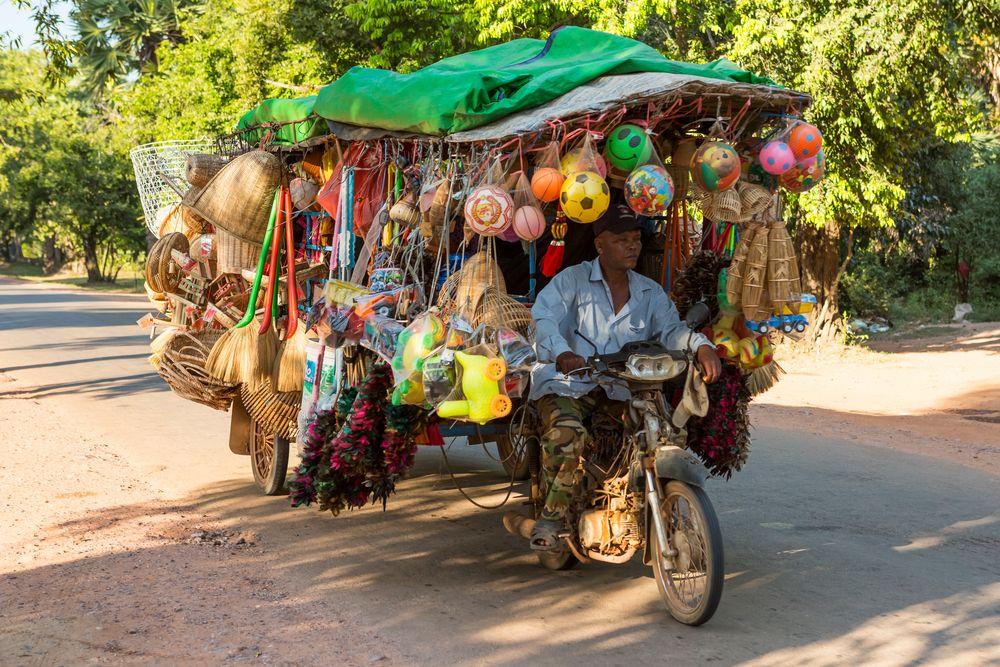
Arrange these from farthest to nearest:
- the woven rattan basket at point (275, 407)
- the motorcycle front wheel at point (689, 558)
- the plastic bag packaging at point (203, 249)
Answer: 1. the plastic bag packaging at point (203, 249)
2. the woven rattan basket at point (275, 407)
3. the motorcycle front wheel at point (689, 558)

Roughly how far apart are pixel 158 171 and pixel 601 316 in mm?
4406

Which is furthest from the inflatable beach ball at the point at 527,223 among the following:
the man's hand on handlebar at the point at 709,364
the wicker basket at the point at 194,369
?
the wicker basket at the point at 194,369

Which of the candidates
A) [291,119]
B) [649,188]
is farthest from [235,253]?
[649,188]

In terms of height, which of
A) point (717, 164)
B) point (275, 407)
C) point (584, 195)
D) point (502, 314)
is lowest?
point (275, 407)

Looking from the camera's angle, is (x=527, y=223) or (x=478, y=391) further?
(x=527, y=223)

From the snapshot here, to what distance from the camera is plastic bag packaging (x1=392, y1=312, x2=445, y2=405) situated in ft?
14.4

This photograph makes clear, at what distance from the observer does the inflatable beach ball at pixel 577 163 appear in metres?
4.29

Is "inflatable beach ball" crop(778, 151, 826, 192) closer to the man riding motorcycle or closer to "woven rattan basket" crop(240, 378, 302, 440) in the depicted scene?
the man riding motorcycle

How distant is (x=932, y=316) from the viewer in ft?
78.0

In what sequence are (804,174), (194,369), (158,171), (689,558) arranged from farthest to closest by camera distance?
(158,171)
(194,369)
(804,174)
(689,558)

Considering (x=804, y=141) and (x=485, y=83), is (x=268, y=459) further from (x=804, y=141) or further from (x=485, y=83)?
(x=804, y=141)

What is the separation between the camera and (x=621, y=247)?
475 centimetres

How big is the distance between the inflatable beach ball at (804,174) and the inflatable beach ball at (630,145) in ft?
2.44

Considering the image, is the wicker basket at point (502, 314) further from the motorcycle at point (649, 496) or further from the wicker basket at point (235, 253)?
the wicker basket at point (235, 253)
